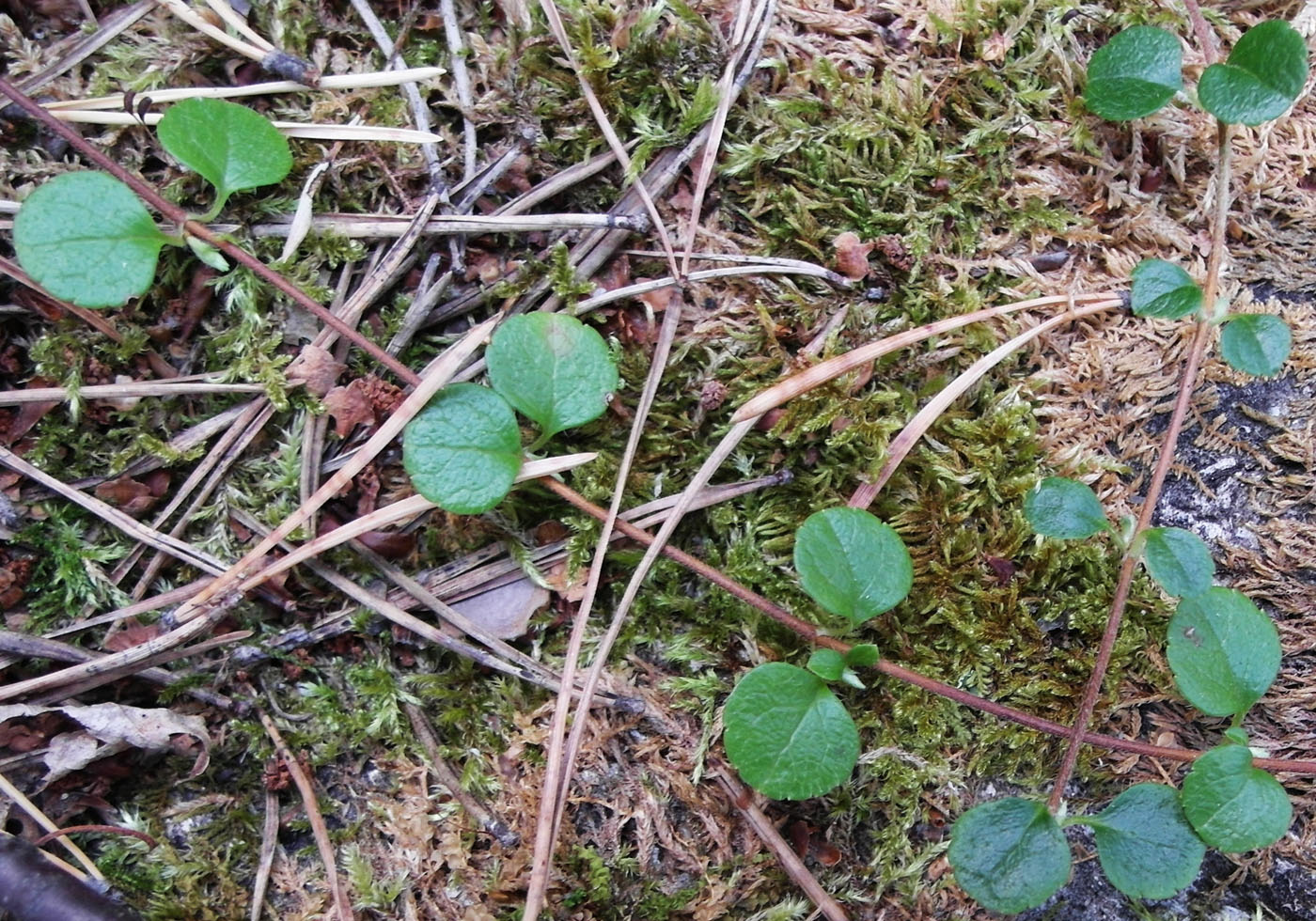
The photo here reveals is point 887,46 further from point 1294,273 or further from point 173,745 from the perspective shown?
point 173,745

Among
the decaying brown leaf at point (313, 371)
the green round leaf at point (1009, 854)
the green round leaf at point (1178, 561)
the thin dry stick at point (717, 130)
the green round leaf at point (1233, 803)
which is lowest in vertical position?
the green round leaf at point (1009, 854)

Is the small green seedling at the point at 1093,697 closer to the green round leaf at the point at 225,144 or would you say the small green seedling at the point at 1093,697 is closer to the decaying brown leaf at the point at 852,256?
the decaying brown leaf at the point at 852,256

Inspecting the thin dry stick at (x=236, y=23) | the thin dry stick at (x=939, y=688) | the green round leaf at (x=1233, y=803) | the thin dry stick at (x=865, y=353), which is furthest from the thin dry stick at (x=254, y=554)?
the green round leaf at (x=1233, y=803)

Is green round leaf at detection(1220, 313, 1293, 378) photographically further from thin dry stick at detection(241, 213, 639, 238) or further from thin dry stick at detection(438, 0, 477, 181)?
thin dry stick at detection(438, 0, 477, 181)

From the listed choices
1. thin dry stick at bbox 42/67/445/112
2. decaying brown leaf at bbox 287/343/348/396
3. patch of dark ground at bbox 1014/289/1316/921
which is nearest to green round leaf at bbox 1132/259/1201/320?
patch of dark ground at bbox 1014/289/1316/921

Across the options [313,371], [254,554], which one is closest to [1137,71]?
[313,371]

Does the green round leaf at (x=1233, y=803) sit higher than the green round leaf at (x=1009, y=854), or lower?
higher

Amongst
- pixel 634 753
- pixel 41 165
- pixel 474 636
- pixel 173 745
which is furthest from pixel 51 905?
pixel 41 165
